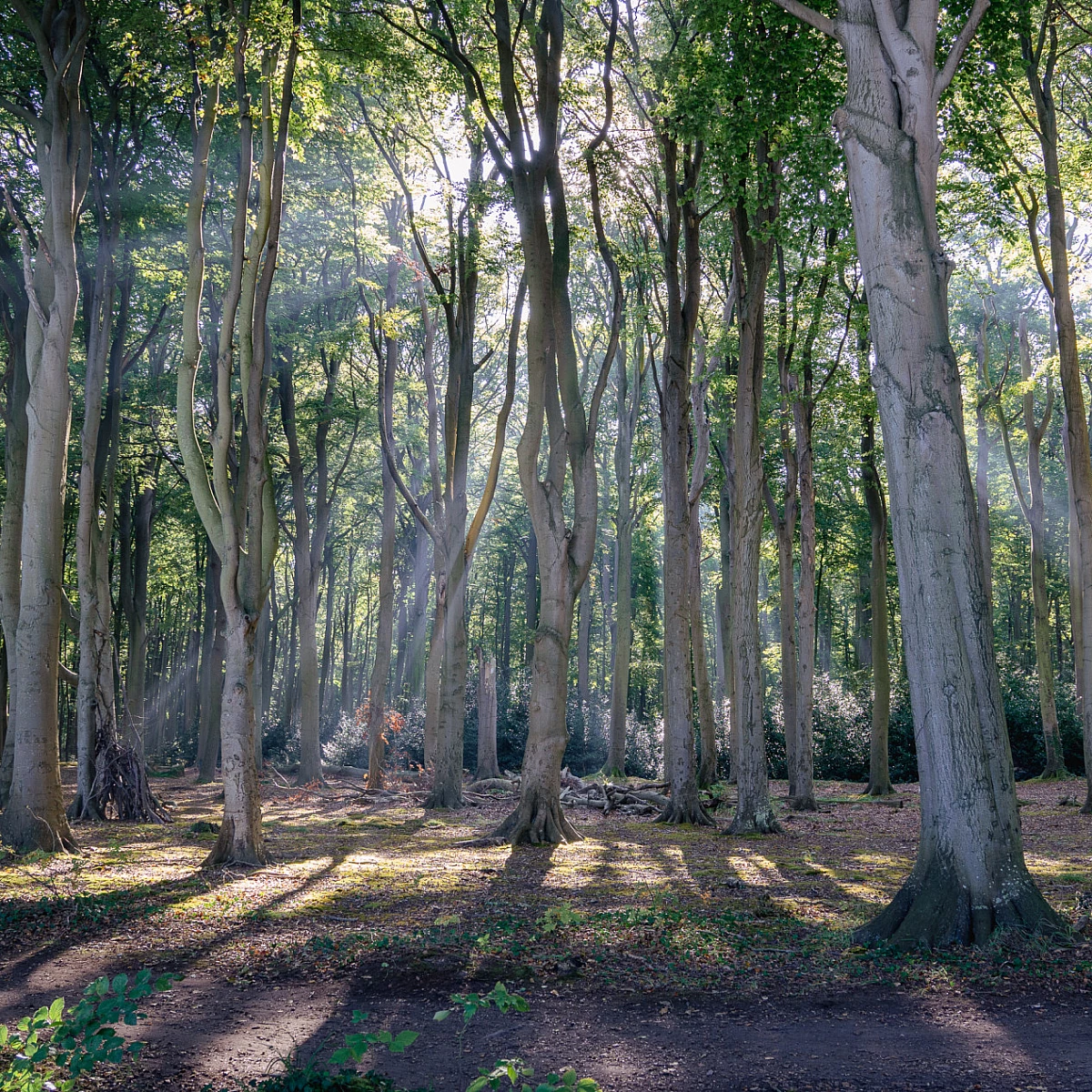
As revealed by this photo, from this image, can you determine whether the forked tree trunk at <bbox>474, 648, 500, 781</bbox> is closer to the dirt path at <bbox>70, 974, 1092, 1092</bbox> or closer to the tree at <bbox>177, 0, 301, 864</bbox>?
the tree at <bbox>177, 0, 301, 864</bbox>

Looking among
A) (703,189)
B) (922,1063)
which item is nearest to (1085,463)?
(703,189)

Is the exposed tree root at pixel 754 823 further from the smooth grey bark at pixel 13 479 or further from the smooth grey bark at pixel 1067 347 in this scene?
the smooth grey bark at pixel 13 479

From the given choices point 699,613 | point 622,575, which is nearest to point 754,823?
point 699,613

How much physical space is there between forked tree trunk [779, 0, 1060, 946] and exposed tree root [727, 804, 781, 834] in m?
6.07

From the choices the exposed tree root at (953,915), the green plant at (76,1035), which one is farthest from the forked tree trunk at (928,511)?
the green plant at (76,1035)

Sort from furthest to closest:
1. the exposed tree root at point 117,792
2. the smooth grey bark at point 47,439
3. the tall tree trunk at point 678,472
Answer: the exposed tree root at point 117,792, the tall tree trunk at point 678,472, the smooth grey bark at point 47,439

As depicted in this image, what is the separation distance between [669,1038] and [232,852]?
5971 millimetres

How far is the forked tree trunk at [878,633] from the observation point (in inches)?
664

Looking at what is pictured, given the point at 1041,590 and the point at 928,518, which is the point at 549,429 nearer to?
the point at 928,518

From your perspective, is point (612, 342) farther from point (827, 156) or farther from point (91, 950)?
point (91, 950)

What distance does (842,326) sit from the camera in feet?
55.5

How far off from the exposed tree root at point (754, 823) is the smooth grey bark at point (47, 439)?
8043mm

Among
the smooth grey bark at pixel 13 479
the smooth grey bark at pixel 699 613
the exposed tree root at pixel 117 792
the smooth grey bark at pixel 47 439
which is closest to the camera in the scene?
the smooth grey bark at pixel 47 439

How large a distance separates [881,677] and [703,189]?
9776 millimetres
